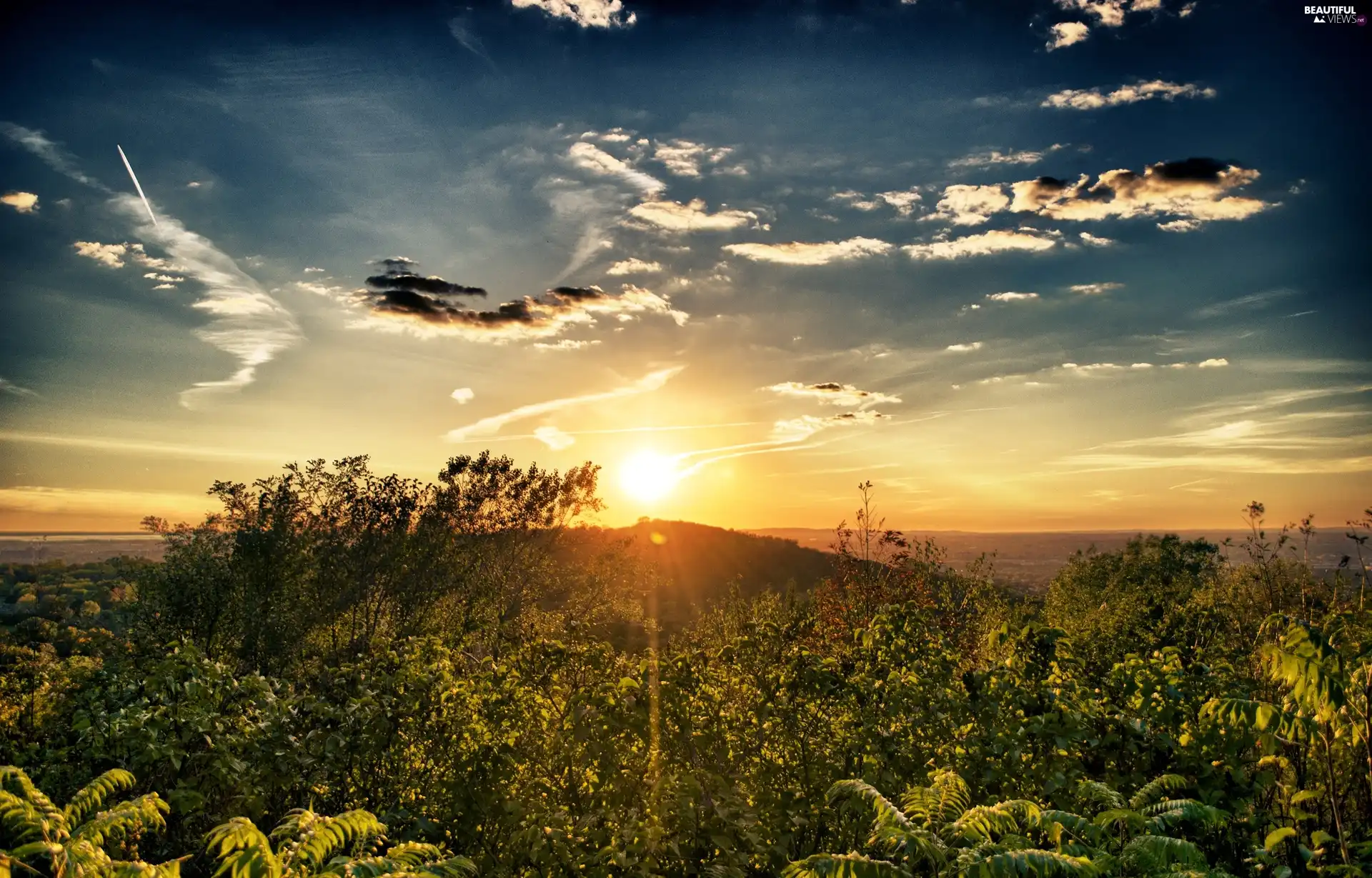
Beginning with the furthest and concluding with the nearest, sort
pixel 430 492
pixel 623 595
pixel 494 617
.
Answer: pixel 623 595
pixel 430 492
pixel 494 617

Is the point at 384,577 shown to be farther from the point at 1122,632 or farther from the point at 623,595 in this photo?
the point at 1122,632

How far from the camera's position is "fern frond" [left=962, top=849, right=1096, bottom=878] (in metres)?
3.22

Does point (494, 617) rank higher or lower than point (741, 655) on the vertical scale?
lower

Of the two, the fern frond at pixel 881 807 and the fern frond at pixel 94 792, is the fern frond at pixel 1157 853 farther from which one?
the fern frond at pixel 94 792

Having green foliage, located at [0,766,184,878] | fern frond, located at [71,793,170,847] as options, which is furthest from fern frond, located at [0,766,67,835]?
fern frond, located at [71,793,170,847]

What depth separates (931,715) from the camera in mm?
7113

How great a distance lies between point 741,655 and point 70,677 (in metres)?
10.8

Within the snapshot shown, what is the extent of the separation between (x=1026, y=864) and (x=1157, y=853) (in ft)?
4.11

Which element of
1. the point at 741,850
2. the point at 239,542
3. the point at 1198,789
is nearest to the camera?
the point at 1198,789

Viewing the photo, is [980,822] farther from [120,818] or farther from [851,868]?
[120,818]

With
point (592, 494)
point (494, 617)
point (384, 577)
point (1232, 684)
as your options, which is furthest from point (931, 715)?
point (592, 494)

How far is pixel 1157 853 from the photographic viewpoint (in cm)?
390

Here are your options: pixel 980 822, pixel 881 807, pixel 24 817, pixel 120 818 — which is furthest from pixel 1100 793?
pixel 24 817

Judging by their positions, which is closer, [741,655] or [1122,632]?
[741,655]
